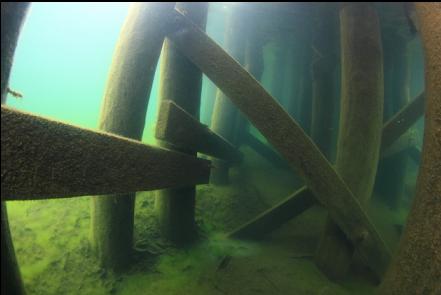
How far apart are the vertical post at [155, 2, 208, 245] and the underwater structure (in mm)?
15

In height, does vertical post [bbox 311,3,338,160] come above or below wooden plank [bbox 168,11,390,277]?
above

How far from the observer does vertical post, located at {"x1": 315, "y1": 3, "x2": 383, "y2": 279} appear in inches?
118

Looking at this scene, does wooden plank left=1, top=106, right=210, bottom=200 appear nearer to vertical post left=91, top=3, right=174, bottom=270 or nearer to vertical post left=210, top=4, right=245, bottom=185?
vertical post left=91, top=3, right=174, bottom=270

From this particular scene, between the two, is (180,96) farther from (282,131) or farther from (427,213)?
(427,213)

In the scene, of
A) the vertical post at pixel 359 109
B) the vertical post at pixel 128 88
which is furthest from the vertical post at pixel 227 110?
the vertical post at pixel 359 109

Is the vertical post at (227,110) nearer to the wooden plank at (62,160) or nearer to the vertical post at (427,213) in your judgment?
the wooden plank at (62,160)

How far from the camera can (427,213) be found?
1397 millimetres

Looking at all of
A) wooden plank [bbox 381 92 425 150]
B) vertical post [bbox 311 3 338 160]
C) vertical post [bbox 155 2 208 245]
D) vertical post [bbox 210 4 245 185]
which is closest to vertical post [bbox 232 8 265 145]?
vertical post [bbox 210 4 245 185]

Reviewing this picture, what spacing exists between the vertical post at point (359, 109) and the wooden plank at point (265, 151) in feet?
11.9

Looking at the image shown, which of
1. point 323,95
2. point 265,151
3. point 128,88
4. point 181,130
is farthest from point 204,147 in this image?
point 265,151

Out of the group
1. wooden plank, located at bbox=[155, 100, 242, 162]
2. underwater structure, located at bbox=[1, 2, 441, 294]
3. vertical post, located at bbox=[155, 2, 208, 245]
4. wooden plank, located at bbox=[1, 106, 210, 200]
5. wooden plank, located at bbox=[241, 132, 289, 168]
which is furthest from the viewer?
wooden plank, located at bbox=[241, 132, 289, 168]

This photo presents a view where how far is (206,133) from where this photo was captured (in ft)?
11.3

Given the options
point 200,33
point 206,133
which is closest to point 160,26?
point 200,33

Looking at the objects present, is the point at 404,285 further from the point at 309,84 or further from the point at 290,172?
the point at 309,84
